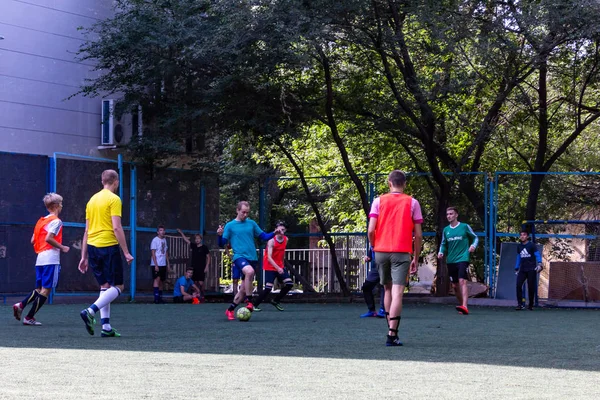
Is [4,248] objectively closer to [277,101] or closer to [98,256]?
[277,101]

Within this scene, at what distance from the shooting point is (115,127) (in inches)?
1031

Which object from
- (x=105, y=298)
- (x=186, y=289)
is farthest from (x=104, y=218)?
(x=186, y=289)

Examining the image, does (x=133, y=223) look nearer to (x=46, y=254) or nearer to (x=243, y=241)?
(x=243, y=241)

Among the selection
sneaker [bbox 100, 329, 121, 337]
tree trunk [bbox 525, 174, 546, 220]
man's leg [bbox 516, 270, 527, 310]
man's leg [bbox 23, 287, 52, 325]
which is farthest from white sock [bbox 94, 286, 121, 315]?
tree trunk [bbox 525, 174, 546, 220]

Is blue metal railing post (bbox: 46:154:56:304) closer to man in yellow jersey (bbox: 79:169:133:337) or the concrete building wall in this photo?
the concrete building wall

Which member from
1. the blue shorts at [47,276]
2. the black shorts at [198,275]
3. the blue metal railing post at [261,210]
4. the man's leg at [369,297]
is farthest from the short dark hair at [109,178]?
the blue metal railing post at [261,210]

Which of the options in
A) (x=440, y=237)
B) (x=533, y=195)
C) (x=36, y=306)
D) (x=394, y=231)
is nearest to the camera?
(x=394, y=231)

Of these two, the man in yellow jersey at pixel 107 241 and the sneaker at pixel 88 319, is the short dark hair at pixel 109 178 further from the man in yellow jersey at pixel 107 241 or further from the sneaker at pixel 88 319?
the sneaker at pixel 88 319

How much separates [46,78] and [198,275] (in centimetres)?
611

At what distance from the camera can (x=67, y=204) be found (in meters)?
22.6

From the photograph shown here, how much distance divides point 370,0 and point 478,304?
7210 mm

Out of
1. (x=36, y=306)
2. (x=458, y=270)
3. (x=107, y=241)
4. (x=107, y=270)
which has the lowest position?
(x=36, y=306)

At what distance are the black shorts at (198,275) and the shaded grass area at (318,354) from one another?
846 cm

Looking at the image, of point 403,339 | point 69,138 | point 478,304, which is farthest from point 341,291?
point 403,339
